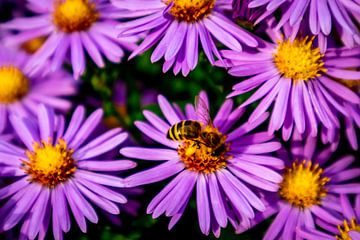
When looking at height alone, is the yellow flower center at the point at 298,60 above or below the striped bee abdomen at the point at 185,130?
above

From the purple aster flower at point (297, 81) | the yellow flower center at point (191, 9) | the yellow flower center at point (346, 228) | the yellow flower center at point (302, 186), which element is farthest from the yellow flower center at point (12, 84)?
the yellow flower center at point (346, 228)

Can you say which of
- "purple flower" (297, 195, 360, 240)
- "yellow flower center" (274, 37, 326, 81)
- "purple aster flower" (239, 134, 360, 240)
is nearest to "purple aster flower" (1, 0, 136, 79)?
"yellow flower center" (274, 37, 326, 81)

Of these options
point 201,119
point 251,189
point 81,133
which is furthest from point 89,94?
point 251,189

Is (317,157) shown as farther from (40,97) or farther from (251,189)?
(40,97)

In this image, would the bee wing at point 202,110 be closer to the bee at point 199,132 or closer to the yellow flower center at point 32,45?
the bee at point 199,132

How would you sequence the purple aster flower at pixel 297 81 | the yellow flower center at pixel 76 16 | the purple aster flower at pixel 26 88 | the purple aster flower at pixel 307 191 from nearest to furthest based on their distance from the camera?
the purple aster flower at pixel 297 81
the purple aster flower at pixel 307 191
the yellow flower center at pixel 76 16
the purple aster flower at pixel 26 88

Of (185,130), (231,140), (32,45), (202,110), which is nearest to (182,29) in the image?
(202,110)

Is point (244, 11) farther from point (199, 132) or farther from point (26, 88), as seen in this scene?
point (26, 88)

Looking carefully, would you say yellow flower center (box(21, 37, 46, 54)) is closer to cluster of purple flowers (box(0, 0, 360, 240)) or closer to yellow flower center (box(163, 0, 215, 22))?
cluster of purple flowers (box(0, 0, 360, 240))
